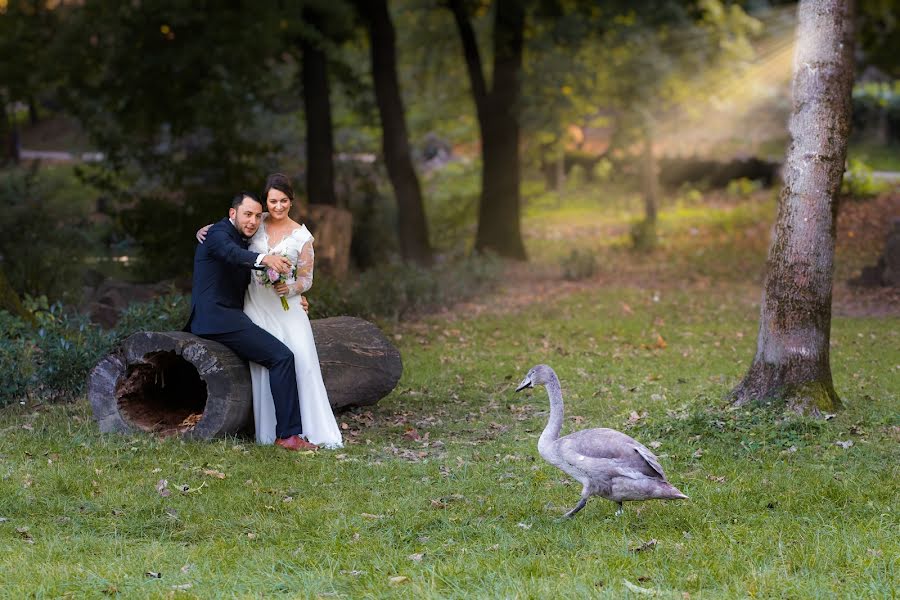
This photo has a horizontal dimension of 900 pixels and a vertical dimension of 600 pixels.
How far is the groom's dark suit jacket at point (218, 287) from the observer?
952 centimetres

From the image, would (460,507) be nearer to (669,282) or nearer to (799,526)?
(799,526)

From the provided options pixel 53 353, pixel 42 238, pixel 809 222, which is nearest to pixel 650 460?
pixel 809 222

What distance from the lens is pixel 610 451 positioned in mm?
7012

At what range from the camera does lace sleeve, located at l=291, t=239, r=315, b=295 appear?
9.70 meters

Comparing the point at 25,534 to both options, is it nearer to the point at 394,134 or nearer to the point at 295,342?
the point at 295,342

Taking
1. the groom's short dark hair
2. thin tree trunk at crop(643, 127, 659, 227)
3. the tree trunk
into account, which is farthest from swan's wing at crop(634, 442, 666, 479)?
thin tree trunk at crop(643, 127, 659, 227)

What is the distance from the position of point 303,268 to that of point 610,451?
381 centimetres

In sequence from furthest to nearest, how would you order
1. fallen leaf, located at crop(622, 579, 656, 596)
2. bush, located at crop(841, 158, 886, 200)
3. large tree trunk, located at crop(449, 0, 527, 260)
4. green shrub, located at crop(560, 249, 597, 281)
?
bush, located at crop(841, 158, 886, 200) < large tree trunk, located at crop(449, 0, 527, 260) < green shrub, located at crop(560, 249, 597, 281) < fallen leaf, located at crop(622, 579, 656, 596)

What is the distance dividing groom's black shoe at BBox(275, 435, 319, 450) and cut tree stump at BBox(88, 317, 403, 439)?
0.43 meters

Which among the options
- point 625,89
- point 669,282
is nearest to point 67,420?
point 669,282

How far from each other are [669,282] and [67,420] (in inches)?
554

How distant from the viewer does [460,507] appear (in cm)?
771

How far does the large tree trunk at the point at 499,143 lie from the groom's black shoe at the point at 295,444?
50.3 ft

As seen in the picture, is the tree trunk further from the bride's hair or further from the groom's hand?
the groom's hand
